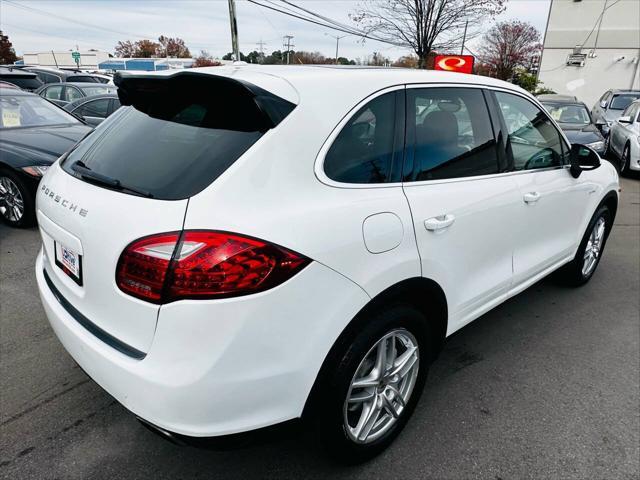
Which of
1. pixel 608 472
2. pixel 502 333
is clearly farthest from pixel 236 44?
pixel 608 472

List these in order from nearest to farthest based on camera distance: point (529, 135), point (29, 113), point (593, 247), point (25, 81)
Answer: point (529, 135), point (593, 247), point (29, 113), point (25, 81)

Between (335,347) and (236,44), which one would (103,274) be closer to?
(335,347)

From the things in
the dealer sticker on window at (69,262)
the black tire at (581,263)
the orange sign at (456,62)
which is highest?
the orange sign at (456,62)

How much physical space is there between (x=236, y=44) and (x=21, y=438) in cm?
1996

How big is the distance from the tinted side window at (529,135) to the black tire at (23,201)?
487 cm

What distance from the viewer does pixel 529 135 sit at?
10.2 feet

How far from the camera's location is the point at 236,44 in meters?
19.8

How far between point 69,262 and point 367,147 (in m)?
1.33

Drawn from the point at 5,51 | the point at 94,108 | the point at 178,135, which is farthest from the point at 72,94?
the point at 5,51

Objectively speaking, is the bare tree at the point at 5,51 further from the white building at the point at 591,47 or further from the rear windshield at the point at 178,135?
the rear windshield at the point at 178,135

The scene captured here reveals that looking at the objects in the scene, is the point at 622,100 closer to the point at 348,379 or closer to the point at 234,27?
the point at 234,27

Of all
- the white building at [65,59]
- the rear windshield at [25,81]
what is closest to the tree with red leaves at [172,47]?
the white building at [65,59]

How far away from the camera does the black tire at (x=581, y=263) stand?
3.92 meters

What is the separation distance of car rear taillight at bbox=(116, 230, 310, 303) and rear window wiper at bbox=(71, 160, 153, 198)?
239 mm
